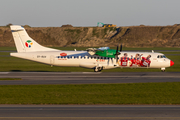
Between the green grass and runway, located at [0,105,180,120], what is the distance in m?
1.56

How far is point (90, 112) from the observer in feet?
51.0

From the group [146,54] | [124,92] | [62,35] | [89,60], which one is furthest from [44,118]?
[62,35]

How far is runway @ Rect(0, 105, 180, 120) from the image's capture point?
14336 millimetres

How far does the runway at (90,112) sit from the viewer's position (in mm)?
14336

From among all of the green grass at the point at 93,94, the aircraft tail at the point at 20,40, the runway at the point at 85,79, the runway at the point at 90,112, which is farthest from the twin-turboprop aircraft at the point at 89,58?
the runway at the point at 90,112

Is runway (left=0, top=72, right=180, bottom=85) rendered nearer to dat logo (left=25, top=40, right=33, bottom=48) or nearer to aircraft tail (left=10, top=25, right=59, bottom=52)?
aircraft tail (left=10, top=25, right=59, bottom=52)

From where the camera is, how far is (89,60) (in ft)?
130

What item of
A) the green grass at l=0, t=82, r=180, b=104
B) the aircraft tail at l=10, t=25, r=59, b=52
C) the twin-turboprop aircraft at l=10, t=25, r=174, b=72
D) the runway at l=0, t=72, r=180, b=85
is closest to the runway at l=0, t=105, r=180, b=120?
the green grass at l=0, t=82, r=180, b=104

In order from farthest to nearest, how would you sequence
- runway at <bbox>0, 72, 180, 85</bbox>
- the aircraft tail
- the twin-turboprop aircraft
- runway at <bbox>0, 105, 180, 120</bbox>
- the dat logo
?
the dat logo < the aircraft tail < the twin-turboprop aircraft < runway at <bbox>0, 72, 180, 85</bbox> < runway at <bbox>0, 105, 180, 120</bbox>

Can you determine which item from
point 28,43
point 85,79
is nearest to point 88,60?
point 85,79

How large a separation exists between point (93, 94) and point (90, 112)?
6.66 metres

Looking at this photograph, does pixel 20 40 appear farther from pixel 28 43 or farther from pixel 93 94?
pixel 93 94

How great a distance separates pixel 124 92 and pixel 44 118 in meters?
10.7

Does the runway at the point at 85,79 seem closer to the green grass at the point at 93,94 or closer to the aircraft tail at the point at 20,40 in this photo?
the green grass at the point at 93,94
